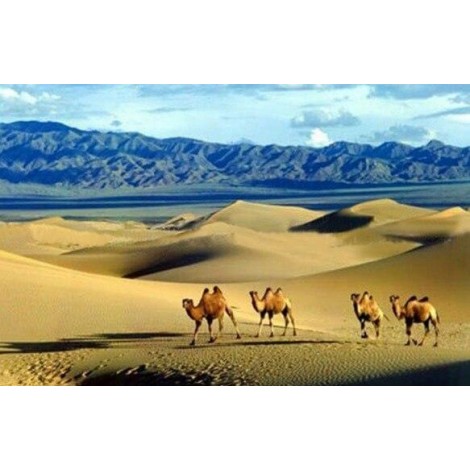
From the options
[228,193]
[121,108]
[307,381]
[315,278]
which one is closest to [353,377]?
[307,381]

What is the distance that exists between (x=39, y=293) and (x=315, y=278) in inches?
164

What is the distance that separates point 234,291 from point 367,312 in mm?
2123

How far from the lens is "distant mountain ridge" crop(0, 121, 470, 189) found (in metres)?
16.6

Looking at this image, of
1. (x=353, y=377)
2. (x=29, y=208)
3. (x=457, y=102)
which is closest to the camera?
(x=353, y=377)

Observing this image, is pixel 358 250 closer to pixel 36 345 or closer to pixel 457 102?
pixel 457 102

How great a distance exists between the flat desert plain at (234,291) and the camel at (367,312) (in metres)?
0.12

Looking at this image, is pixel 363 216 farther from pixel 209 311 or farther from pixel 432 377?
pixel 432 377

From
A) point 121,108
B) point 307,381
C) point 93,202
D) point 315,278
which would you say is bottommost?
point 307,381

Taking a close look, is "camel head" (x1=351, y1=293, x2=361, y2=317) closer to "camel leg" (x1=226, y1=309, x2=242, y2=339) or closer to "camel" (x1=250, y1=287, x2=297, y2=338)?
"camel" (x1=250, y1=287, x2=297, y2=338)

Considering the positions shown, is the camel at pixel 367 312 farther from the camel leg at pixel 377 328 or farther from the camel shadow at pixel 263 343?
the camel shadow at pixel 263 343

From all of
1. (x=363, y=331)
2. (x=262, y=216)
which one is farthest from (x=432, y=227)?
(x=262, y=216)

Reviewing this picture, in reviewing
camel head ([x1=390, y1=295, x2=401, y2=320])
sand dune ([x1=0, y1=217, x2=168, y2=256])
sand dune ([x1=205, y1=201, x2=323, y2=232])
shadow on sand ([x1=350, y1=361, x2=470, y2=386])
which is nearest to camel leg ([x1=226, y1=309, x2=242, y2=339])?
sand dune ([x1=205, y1=201, x2=323, y2=232])

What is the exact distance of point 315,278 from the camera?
56.5 feet

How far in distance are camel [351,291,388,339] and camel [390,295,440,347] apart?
24cm
